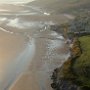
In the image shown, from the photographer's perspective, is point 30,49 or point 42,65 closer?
point 42,65

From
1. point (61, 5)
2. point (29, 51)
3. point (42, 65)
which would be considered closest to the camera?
point (42, 65)

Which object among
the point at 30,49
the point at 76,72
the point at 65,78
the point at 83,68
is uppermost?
the point at 83,68

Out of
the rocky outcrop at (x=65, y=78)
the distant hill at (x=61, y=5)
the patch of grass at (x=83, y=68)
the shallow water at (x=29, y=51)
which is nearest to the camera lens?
the rocky outcrop at (x=65, y=78)

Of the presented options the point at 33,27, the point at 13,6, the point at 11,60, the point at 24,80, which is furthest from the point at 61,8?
the point at 24,80

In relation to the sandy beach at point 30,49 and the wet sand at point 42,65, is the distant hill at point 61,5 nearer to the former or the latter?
the sandy beach at point 30,49

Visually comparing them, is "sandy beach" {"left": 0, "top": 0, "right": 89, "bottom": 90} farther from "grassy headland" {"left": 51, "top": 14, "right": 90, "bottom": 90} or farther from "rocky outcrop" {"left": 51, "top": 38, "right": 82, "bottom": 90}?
"grassy headland" {"left": 51, "top": 14, "right": 90, "bottom": 90}

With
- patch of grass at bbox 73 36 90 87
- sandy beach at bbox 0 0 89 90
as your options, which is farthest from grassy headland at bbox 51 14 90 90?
sandy beach at bbox 0 0 89 90

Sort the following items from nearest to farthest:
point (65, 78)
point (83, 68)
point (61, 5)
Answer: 1. point (65, 78)
2. point (83, 68)
3. point (61, 5)

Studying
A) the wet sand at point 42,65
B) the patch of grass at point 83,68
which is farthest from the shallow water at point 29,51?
the patch of grass at point 83,68

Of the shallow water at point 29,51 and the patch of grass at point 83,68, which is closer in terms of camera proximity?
the patch of grass at point 83,68

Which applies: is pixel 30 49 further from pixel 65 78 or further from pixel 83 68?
pixel 65 78

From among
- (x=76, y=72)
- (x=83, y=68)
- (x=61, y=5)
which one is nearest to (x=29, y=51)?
(x=76, y=72)
